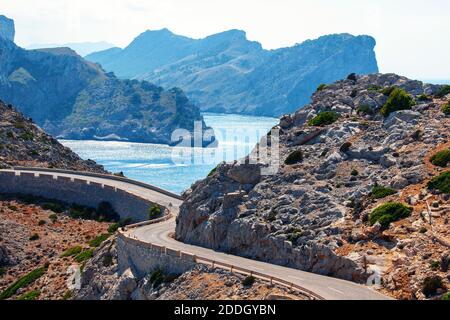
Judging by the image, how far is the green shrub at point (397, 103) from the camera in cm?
6278

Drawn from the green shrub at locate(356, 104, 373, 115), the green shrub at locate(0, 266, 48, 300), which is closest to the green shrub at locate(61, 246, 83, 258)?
the green shrub at locate(0, 266, 48, 300)

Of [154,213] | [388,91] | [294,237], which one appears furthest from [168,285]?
[388,91]

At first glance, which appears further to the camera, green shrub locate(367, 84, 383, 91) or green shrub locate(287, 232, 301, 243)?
green shrub locate(367, 84, 383, 91)

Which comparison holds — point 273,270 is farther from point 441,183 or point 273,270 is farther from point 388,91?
point 388,91

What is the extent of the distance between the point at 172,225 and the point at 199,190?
8.00 m

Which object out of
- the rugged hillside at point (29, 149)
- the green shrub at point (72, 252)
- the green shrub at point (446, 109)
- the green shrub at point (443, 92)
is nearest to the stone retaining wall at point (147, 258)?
the green shrub at point (72, 252)

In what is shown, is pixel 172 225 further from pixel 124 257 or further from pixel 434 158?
pixel 434 158

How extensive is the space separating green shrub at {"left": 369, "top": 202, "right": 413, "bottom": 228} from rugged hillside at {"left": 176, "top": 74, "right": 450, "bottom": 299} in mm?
61

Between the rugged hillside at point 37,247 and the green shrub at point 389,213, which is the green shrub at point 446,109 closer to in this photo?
the green shrub at point 389,213

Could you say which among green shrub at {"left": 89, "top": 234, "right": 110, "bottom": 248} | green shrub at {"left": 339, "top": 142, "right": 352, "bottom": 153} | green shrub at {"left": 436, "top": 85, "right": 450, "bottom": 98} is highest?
green shrub at {"left": 436, "top": 85, "right": 450, "bottom": 98}

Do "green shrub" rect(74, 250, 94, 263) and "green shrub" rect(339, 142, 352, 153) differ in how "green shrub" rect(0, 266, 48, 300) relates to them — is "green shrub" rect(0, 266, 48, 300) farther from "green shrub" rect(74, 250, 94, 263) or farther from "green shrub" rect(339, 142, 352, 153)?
"green shrub" rect(339, 142, 352, 153)

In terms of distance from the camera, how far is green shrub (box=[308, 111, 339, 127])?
65275mm

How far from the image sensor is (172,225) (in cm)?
6769

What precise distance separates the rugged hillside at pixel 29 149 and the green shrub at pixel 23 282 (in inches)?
1220
